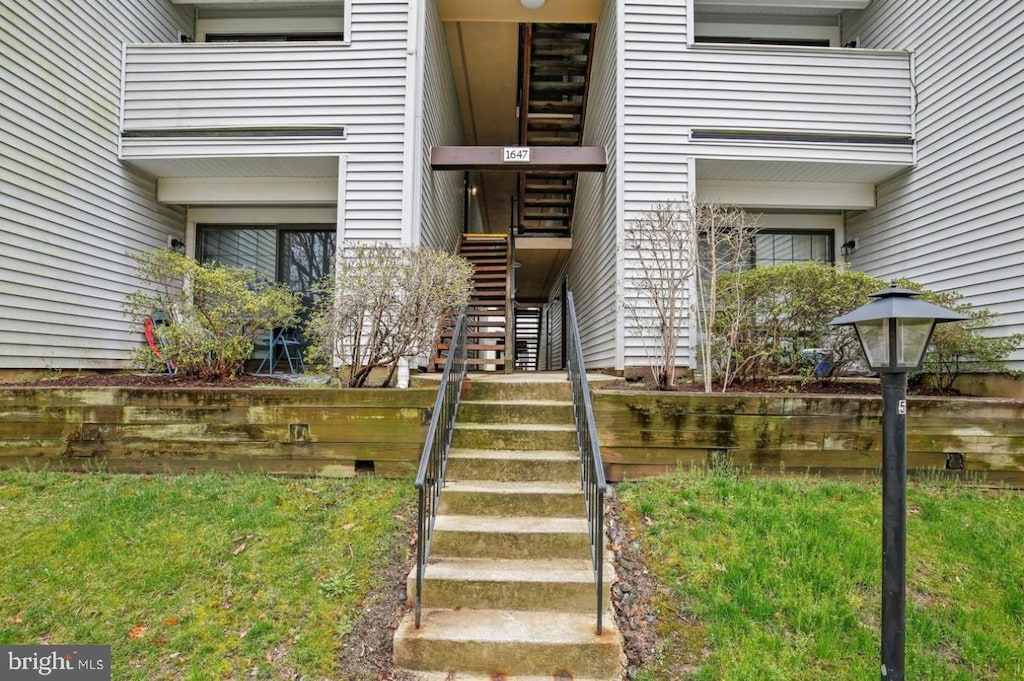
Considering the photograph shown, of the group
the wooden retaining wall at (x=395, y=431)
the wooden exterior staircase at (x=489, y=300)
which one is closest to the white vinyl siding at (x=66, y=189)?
the wooden retaining wall at (x=395, y=431)

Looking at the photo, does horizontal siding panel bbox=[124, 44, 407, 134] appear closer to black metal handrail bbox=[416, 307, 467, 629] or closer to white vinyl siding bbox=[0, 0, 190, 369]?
white vinyl siding bbox=[0, 0, 190, 369]

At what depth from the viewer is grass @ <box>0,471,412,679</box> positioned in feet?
9.45

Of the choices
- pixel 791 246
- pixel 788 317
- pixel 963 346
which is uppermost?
pixel 791 246

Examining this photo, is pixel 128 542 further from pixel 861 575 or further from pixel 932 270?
pixel 932 270

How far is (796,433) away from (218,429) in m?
4.85

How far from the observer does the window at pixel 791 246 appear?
8.48 m

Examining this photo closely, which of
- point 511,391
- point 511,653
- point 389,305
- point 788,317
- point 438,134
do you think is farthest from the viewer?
point 438,134

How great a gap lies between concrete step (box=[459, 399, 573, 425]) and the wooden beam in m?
4.07

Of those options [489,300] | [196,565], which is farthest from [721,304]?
[196,565]

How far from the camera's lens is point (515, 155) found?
7.43 m

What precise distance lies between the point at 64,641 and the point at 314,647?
54.9 inches

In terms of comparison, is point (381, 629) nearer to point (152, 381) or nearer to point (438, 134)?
point (152, 381)

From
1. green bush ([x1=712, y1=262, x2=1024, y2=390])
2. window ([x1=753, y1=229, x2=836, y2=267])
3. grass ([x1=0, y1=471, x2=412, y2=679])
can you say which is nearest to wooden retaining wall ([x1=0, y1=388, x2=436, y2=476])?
grass ([x1=0, y1=471, x2=412, y2=679])

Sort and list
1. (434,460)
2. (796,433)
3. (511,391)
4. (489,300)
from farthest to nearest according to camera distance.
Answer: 1. (489,300)
2. (511,391)
3. (796,433)
4. (434,460)
